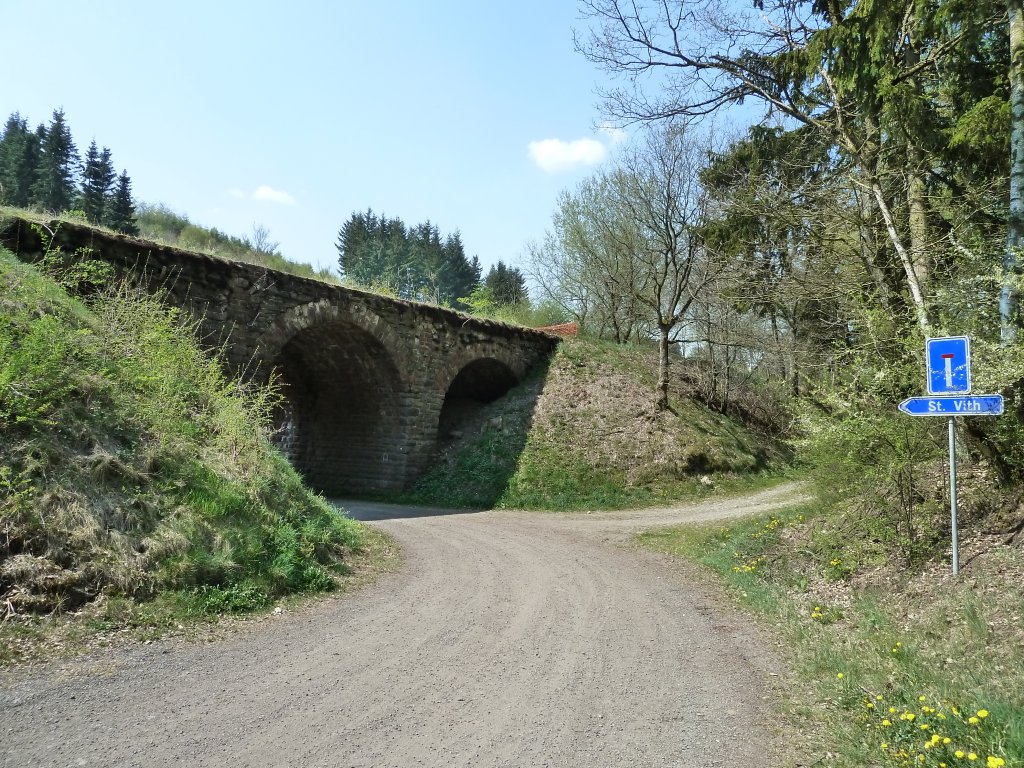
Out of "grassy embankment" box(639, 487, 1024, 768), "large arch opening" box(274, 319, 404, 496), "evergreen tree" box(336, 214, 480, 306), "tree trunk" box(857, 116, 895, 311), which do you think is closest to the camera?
"grassy embankment" box(639, 487, 1024, 768)

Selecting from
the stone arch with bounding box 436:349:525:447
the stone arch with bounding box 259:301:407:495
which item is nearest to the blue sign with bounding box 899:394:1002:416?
the stone arch with bounding box 259:301:407:495

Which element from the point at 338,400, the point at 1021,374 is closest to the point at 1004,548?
the point at 1021,374

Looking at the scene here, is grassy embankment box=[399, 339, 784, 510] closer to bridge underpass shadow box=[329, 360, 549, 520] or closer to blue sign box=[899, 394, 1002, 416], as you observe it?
bridge underpass shadow box=[329, 360, 549, 520]

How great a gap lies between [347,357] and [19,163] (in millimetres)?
39570

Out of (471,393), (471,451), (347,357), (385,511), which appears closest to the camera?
(385,511)

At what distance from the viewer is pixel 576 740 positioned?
3.55 meters

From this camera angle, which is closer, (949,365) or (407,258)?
(949,365)

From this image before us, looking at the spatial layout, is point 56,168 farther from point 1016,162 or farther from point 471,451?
point 1016,162

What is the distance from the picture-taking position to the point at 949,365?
5500 mm

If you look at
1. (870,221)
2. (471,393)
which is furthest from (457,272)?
(870,221)

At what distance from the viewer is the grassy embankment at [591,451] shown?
1535cm

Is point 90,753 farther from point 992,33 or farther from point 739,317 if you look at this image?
point 739,317

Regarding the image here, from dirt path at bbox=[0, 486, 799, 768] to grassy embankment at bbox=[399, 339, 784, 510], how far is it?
27.9ft

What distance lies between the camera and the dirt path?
3.33 meters
